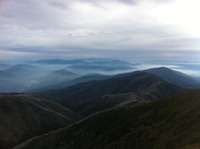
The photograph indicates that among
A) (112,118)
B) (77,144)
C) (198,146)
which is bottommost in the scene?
(77,144)

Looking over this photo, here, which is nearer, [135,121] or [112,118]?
[135,121]

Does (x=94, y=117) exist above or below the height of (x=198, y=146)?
below

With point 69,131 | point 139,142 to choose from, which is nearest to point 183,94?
point 139,142

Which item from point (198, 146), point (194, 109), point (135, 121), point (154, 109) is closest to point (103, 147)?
point (135, 121)

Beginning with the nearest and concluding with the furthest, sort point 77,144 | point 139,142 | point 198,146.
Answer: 1. point 198,146
2. point 139,142
3. point 77,144

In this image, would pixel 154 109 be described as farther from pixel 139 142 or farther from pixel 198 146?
pixel 198 146

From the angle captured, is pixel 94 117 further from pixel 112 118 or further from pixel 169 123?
pixel 169 123

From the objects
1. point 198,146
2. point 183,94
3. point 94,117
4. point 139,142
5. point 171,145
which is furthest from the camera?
point 94,117
